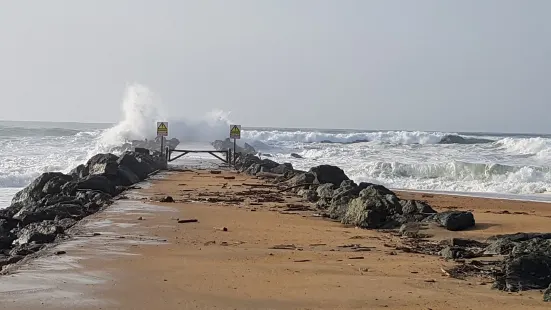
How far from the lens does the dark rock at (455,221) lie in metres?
9.70

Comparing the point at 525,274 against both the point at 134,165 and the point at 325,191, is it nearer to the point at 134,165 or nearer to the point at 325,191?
the point at 325,191

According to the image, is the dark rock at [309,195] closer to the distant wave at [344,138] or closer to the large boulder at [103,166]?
the large boulder at [103,166]

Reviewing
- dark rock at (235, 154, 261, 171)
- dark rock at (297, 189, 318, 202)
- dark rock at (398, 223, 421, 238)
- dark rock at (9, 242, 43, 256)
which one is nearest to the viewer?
dark rock at (9, 242, 43, 256)

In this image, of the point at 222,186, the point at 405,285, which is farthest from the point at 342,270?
the point at 222,186

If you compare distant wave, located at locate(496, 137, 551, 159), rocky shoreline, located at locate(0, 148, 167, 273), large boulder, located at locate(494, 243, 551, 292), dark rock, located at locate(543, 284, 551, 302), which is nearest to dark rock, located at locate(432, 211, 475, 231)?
large boulder, located at locate(494, 243, 551, 292)

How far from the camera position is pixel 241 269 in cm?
679

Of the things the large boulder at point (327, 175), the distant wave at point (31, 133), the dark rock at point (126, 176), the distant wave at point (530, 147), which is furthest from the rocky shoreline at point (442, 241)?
the distant wave at point (31, 133)

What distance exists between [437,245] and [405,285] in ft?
8.78

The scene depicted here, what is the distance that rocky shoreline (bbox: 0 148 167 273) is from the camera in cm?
823

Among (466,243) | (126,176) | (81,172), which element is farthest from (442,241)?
A: (81,172)

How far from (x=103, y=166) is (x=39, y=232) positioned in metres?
9.02

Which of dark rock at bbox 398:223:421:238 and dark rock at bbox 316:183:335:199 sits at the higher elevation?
dark rock at bbox 316:183:335:199

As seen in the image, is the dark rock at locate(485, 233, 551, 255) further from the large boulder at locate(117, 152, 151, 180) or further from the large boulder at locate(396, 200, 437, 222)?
the large boulder at locate(117, 152, 151, 180)

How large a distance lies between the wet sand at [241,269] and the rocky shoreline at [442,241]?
205 millimetres
